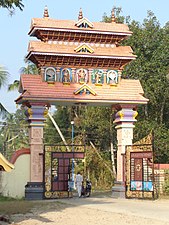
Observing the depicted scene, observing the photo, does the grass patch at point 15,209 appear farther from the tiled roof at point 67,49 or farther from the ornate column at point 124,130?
the tiled roof at point 67,49

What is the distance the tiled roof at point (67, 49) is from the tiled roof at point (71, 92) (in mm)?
1251

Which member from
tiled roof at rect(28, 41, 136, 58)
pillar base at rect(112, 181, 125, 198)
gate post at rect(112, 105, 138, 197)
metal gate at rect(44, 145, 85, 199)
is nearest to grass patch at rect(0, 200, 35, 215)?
metal gate at rect(44, 145, 85, 199)

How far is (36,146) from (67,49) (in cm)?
444

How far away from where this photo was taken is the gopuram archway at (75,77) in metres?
23.0

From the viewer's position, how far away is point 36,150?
75.2 ft

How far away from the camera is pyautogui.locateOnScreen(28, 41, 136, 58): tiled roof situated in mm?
23188

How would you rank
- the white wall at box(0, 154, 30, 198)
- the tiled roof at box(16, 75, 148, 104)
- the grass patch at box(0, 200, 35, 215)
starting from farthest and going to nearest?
the white wall at box(0, 154, 30, 198) → the tiled roof at box(16, 75, 148, 104) → the grass patch at box(0, 200, 35, 215)

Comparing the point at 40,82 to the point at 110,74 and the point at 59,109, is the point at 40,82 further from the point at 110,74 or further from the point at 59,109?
the point at 59,109

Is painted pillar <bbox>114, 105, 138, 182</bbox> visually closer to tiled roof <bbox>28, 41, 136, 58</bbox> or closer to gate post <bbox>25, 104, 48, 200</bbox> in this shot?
tiled roof <bbox>28, 41, 136, 58</bbox>

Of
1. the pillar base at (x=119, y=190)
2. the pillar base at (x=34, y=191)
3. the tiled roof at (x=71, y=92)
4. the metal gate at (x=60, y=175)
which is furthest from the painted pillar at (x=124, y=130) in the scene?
the pillar base at (x=34, y=191)

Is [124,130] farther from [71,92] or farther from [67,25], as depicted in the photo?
[67,25]

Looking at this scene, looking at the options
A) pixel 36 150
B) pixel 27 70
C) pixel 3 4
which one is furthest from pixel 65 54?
pixel 27 70

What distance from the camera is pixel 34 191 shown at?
22.6 meters

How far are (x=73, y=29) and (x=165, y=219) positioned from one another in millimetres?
11393
